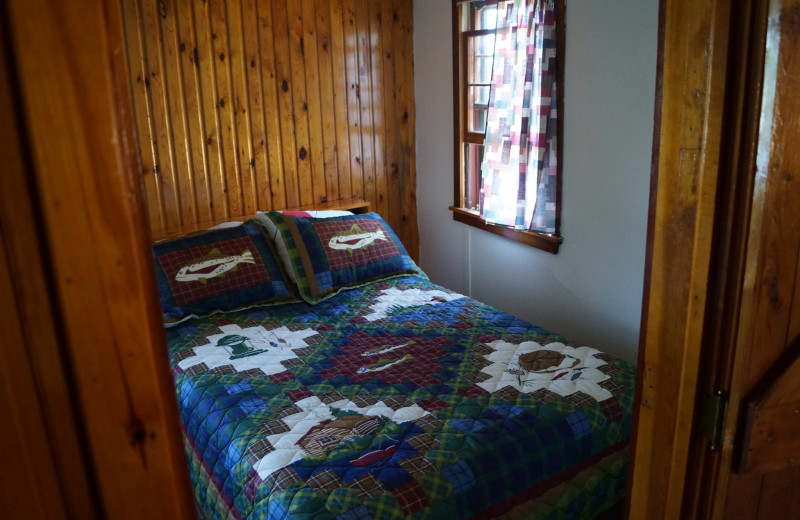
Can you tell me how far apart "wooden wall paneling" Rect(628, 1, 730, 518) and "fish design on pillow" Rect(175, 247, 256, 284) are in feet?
6.60

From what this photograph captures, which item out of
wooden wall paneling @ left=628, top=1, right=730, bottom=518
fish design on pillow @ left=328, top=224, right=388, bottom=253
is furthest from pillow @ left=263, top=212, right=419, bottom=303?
wooden wall paneling @ left=628, top=1, right=730, bottom=518

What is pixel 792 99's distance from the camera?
35.1 inches

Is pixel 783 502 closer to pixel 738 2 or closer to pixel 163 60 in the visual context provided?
pixel 738 2

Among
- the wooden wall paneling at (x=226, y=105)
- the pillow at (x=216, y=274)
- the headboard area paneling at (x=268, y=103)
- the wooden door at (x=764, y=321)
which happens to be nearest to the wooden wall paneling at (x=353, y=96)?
the headboard area paneling at (x=268, y=103)

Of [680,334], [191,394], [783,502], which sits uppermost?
[680,334]

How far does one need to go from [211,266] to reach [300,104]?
1.14m

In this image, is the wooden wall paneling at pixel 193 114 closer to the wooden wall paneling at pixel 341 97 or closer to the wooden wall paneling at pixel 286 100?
the wooden wall paneling at pixel 286 100

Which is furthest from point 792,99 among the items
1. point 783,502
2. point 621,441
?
point 621,441

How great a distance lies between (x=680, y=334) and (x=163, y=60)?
272 centimetres

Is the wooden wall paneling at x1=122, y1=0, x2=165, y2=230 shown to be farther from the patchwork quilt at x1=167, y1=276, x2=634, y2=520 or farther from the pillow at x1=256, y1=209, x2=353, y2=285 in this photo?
the patchwork quilt at x1=167, y1=276, x2=634, y2=520

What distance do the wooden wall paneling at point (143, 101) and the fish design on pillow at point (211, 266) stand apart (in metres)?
0.35

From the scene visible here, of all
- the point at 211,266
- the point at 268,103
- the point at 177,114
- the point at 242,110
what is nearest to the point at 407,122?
the point at 268,103

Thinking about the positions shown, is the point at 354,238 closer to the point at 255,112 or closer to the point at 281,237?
the point at 281,237

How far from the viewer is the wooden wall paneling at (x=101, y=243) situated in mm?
485
